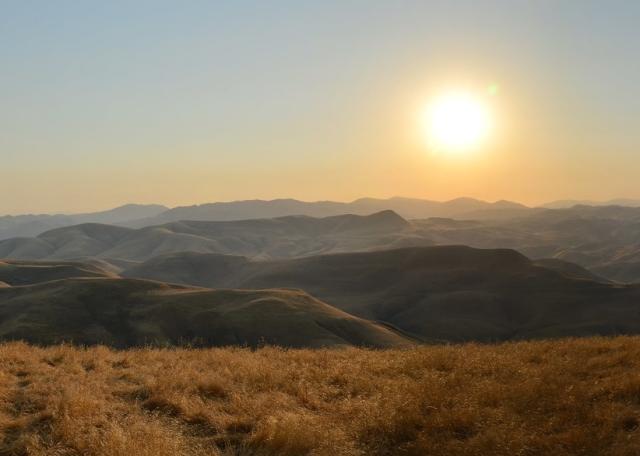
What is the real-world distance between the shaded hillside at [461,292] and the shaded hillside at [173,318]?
27.5m

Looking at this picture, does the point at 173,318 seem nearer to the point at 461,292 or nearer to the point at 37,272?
the point at 461,292

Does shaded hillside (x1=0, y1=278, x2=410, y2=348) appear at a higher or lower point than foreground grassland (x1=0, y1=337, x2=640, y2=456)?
lower

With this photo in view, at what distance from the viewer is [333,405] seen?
33.6 feet

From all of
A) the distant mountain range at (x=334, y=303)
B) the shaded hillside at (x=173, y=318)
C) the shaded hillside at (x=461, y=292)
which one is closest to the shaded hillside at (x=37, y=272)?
the distant mountain range at (x=334, y=303)

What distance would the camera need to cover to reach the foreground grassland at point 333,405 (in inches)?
297

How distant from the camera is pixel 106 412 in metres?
9.19

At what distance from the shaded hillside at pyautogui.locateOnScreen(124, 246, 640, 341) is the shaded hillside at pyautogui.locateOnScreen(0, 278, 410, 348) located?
2753cm

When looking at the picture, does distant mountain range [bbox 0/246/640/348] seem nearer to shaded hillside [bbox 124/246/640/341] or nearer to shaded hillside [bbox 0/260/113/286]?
shaded hillside [bbox 124/246/640/341]

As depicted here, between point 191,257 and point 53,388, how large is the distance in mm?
193757

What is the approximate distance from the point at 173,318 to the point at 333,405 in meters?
60.0

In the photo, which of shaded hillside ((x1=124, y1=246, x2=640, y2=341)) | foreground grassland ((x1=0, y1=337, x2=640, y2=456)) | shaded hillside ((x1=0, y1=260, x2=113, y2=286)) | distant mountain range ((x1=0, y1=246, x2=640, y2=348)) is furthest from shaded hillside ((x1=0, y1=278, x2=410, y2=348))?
shaded hillside ((x1=0, y1=260, x2=113, y2=286))

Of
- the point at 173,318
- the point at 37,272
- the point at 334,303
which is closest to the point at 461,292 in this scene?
the point at 334,303

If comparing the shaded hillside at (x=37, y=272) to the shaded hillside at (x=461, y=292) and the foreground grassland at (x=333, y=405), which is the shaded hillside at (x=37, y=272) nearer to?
the shaded hillside at (x=461, y=292)

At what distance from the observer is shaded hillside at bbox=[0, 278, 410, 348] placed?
59.3 metres
